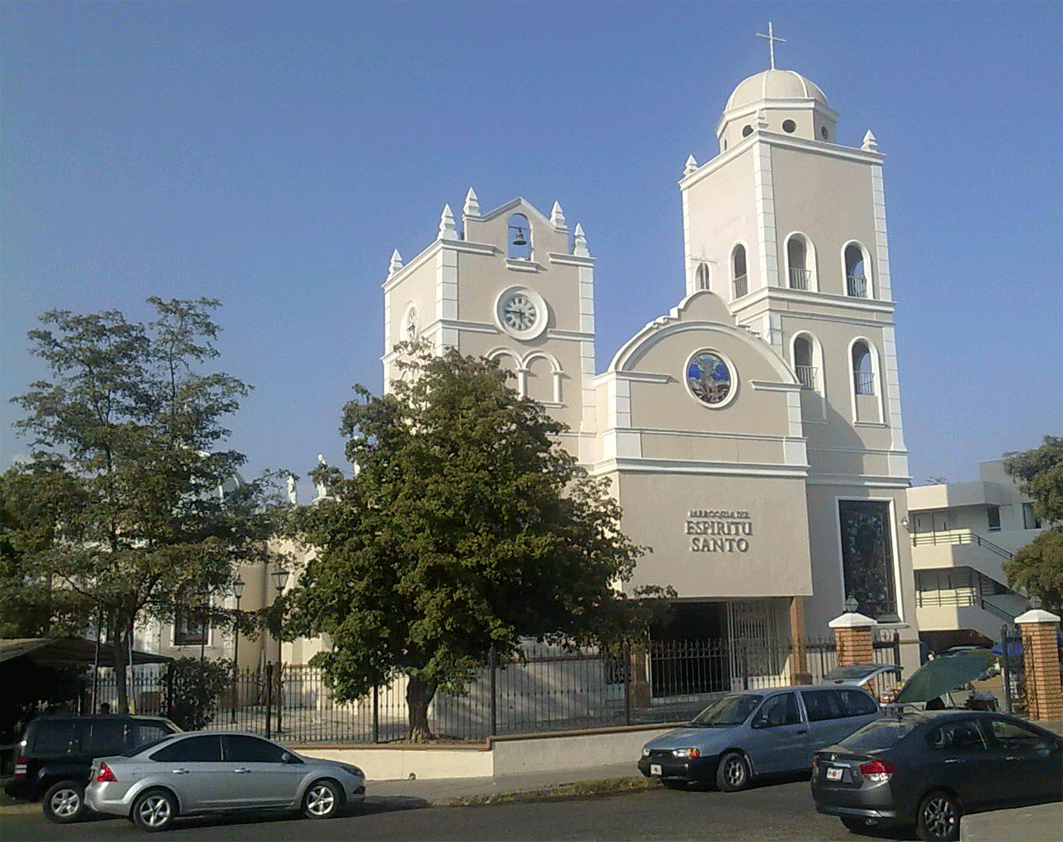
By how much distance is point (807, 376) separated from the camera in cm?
3497

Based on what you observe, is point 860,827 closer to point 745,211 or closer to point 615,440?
point 615,440

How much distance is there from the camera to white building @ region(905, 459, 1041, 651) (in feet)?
157

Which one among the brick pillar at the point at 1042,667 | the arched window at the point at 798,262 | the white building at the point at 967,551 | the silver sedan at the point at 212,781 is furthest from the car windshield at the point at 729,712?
the white building at the point at 967,551

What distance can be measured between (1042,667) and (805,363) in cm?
1350

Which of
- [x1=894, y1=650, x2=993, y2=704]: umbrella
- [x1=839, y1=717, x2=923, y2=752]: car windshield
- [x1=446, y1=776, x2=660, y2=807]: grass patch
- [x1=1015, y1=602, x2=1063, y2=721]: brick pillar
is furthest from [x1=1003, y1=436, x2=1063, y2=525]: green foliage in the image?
[x1=839, y1=717, x2=923, y2=752]: car windshield

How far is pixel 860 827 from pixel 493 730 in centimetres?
806

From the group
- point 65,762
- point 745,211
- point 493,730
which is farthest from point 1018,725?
point 745,211

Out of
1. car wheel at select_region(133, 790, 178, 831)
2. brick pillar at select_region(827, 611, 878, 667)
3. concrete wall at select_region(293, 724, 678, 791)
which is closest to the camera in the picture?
car wheel at select_region(133, 790, 178, 831)

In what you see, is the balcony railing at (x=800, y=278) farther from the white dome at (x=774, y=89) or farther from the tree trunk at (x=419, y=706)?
the tree trunk at (x=419, y=706)

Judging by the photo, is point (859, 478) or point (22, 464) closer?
point (22, 464)

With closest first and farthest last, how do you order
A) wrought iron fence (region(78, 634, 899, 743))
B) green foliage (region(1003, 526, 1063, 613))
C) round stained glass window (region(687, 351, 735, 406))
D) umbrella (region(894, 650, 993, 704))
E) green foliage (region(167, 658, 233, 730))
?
umbrella (region(894, 650, 993, 704))
green foliage (region(167, 658, 233, 730))
wrought iron fence (region(78, 634, 899, 743))
round stained glass window (region(687, 351, 735, 406))
green foliage (region(1003, 526, 1063, 613))

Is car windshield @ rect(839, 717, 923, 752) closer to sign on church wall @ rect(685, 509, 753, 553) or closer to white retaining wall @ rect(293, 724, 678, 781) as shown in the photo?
white retaining wall @ rect(293, 724, 678, 781)

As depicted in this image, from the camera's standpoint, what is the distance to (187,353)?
2192 cm

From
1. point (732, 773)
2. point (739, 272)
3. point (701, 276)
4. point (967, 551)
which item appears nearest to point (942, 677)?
point (732, 773)
